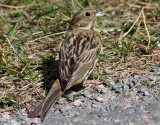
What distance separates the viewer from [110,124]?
3715 millimetres

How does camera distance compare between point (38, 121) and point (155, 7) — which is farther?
point (155, 7)

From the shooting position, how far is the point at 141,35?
5.73 metres

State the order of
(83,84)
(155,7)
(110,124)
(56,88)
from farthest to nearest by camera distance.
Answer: (155,7), (83,84), (56,88), (110,124)

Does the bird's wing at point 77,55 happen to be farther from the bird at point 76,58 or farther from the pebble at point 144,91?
the pebble at point 144,91

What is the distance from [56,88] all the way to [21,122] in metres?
0.70

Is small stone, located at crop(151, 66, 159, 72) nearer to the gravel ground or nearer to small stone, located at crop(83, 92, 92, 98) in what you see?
the gravel ground

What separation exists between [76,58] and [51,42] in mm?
1506

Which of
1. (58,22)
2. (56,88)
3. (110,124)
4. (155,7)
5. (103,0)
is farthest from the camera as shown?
(103,0)

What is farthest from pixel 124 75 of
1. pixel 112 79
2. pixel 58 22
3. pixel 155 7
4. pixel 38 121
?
pixel 155 7

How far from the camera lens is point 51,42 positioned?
5.77 m

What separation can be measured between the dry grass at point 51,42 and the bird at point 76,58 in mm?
395

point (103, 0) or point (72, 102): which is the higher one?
point (103, 0)

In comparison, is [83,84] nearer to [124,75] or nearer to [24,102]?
A: [124,75]

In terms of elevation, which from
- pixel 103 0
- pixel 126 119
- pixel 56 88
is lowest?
pixel 126 119
